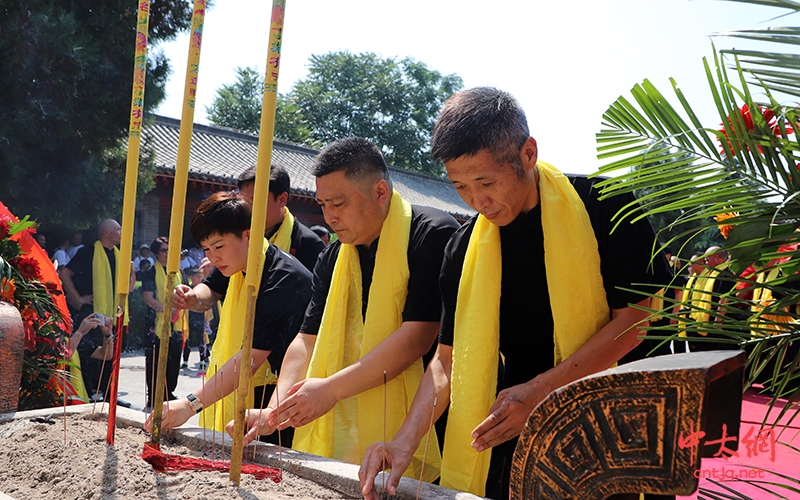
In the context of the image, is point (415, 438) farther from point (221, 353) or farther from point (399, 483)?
point (221, 353)

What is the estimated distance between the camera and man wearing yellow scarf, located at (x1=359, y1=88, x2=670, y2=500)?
1869mm

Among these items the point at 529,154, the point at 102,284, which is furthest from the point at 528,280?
the point at 102,284

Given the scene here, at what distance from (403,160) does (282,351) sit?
3469 cm

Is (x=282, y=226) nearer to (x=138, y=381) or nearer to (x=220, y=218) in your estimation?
(x=220, y=218)

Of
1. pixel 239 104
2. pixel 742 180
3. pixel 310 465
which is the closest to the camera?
pixel 742 180

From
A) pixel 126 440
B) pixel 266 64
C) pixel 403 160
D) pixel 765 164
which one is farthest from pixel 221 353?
pixel 403 160

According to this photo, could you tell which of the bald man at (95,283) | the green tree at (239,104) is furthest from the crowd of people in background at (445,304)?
the green tree at (239,104)

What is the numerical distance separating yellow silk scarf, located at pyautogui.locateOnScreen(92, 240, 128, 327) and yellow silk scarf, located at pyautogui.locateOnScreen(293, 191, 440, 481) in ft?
15.7

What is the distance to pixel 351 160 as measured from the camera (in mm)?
2527

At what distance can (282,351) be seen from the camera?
3.03 metres

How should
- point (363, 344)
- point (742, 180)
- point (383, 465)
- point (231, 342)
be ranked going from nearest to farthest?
point (742, 180) → point (383, 465) → point (363, 344) → point (231, 342)

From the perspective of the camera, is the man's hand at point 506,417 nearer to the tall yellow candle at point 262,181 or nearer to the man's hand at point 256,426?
the tall yellow candle at point 262,181

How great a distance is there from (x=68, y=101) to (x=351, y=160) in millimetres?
9240

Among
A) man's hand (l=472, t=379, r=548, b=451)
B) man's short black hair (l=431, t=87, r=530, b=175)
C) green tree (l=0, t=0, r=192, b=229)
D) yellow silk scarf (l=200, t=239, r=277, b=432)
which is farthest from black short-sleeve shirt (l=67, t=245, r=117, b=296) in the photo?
man's hand (l=472, t=379, r=548, b=451)
